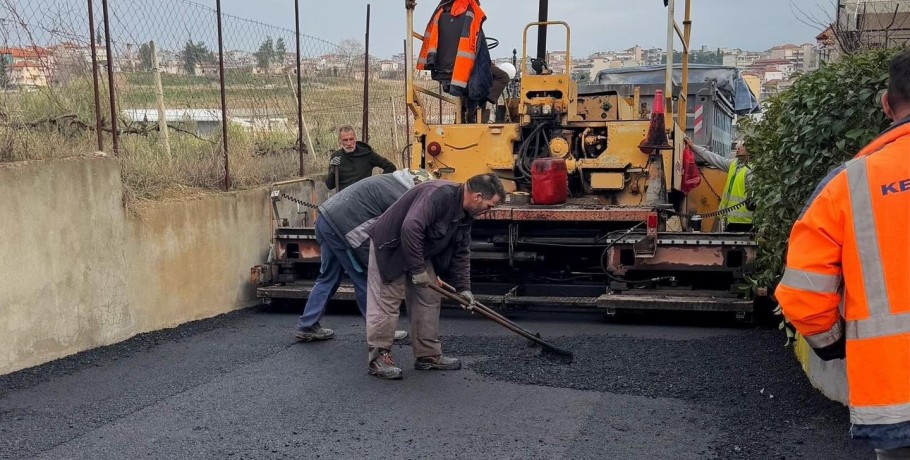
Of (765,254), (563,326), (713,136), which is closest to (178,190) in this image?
(563,326)

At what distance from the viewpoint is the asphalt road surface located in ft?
13.8

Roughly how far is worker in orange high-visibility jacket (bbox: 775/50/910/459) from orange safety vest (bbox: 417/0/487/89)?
5.56 m

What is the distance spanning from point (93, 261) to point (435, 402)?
2765mm

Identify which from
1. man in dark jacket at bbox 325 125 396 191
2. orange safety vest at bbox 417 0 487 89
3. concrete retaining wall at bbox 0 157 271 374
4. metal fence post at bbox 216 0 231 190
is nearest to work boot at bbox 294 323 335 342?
concrete retaining wall at bbox 0 157 271 374

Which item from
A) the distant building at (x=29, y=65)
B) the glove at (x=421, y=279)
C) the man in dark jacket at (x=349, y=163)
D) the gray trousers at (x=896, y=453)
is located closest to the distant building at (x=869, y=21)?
the glove at (x=421, y=279)

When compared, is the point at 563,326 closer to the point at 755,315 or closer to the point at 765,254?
the point at 755,315

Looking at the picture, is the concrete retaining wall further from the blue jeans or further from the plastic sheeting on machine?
the plastic sheeting on machine

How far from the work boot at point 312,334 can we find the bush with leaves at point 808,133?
3032 millimetres

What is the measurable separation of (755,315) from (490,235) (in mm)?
2234

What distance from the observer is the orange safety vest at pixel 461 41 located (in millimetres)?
7777

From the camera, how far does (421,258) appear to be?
17.7 ft

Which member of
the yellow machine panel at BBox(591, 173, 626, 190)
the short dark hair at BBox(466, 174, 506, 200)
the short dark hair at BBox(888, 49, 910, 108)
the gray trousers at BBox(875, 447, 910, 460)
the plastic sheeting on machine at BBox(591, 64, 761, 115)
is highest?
the plastic sheeting on machine at BBox(591, 64, 761, 115)

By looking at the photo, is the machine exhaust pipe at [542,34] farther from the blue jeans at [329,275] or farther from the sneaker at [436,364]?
the sneaker at [436,364]

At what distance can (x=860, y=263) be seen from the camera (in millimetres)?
2369
